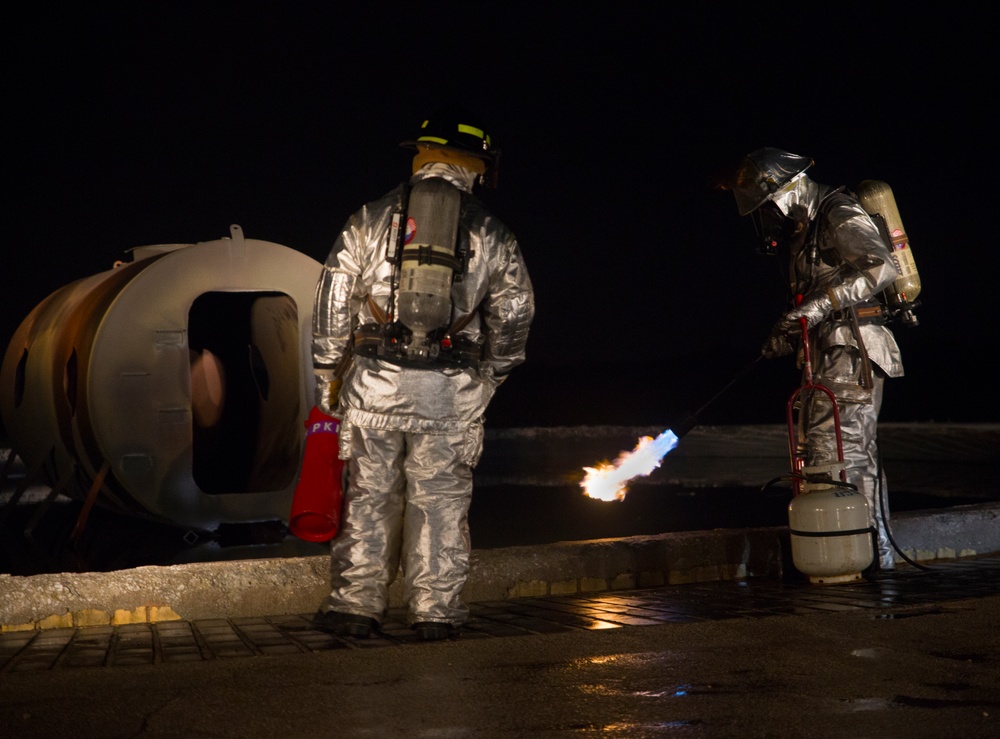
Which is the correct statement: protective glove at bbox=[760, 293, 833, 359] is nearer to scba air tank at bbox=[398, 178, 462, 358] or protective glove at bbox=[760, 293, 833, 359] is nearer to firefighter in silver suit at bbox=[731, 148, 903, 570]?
firefighter in silver suit at bbox=[731, 148, 903, 570]

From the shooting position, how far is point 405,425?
4.39m

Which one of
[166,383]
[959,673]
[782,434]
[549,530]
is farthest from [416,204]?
[782,434]

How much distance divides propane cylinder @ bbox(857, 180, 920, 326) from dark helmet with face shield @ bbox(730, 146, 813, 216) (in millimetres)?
460

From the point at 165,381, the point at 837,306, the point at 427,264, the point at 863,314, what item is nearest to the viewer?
the point at 427,264

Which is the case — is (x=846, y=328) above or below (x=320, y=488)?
above

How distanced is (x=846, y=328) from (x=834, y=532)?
3.85 feet

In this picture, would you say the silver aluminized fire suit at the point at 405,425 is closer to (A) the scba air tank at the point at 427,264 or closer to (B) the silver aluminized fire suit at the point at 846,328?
(A) the scba air tank at the point at 427,264

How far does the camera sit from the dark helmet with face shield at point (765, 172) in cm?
577

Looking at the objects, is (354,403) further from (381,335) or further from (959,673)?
(959,673)

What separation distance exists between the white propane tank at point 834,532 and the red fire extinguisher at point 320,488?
7.68 feet

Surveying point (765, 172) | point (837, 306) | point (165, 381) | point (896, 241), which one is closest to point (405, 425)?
point (837, 306)

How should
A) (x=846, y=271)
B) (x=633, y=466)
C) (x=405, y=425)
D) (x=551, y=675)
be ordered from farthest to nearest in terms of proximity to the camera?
1. (x=633, y=466)
2. (x=846, y=271)
3. (x=405, y=425)
4. (x=551, y=675)

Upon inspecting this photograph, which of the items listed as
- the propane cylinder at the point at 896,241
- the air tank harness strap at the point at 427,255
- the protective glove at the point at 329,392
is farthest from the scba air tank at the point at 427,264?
the propane cylinder at the point at 896,241

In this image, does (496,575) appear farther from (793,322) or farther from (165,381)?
(165,381)
